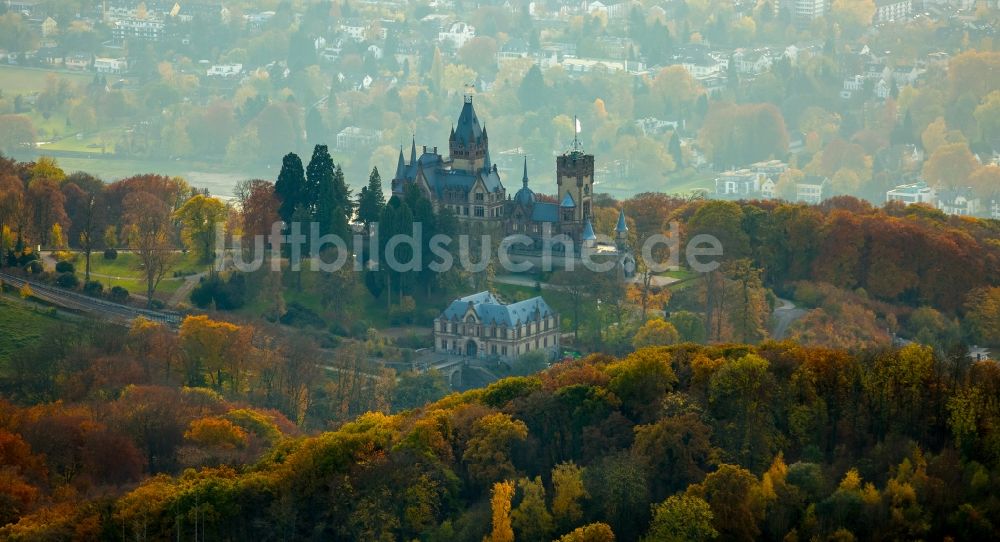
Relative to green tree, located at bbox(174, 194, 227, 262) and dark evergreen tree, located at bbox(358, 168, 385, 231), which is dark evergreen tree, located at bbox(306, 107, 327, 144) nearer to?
green tree, located at bbox(174, 194, 227, 262)

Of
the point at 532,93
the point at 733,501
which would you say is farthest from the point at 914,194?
the point at 733,501

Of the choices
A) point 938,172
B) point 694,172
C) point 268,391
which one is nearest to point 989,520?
point 268,391

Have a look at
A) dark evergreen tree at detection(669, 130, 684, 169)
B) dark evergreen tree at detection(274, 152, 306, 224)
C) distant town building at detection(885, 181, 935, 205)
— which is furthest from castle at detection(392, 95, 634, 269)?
dark evergreen tree at detection(669, 130, 684, 169)

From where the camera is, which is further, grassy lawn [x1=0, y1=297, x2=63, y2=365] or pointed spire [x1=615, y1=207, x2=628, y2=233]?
pointed spire [x1=615, y1=207, x2=628, y2=233]

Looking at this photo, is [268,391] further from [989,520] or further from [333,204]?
[989,520]

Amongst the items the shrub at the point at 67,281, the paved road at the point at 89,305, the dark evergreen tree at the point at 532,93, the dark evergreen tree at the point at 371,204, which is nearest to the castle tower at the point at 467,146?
the dark evergreen tree at the point at 371,204

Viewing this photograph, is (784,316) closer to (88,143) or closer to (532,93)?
(88,143)

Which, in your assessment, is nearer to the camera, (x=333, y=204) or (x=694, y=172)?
(x=333, y=204)
